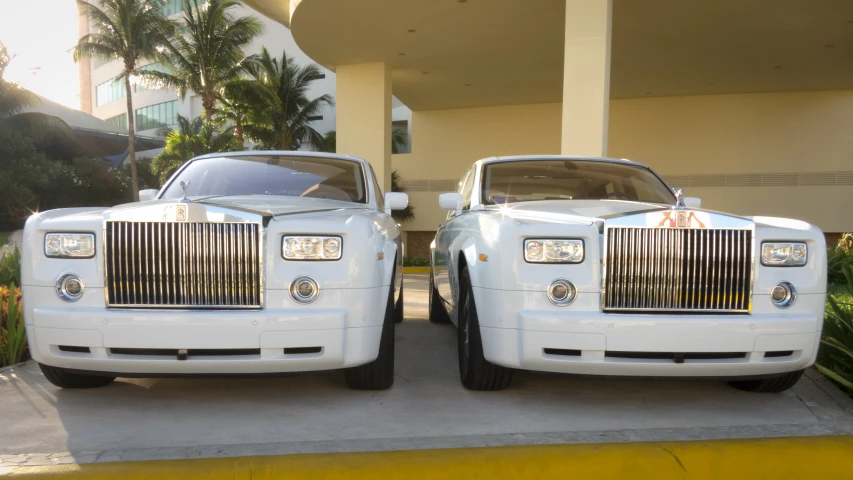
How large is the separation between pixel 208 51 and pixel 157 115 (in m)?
23.9

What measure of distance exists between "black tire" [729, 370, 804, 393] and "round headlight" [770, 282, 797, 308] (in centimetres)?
50

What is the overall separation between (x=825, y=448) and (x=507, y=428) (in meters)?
1.42

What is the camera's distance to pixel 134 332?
3055 mm

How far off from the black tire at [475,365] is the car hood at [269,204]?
102cm

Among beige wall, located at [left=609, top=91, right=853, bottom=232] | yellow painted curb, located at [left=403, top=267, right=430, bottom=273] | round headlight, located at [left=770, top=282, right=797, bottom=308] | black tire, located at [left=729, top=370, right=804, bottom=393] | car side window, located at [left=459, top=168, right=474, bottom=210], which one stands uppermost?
beige wall, located at [left=609, top=91, right=853, bottom=232]

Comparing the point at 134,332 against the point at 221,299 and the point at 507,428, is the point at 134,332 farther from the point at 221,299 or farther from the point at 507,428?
the point at 507,428

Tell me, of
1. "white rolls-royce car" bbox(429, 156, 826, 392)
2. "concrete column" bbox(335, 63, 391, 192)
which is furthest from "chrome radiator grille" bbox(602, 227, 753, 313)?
"concrete column" bbox(335, 63, 391, 192)

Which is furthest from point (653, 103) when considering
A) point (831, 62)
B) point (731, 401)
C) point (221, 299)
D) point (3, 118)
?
point (3, 118)

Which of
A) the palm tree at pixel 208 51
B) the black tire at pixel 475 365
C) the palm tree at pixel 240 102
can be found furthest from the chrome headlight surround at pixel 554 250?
the palm tree at pixel 208 51

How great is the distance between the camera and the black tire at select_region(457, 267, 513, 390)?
11.7 ft

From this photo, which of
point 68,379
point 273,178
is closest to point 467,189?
point 273,178

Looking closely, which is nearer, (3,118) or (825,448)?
(825,448)

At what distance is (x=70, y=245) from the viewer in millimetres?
3158

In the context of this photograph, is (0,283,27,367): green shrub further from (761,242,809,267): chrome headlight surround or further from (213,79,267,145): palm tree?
(213,79,267,145): palm tree
